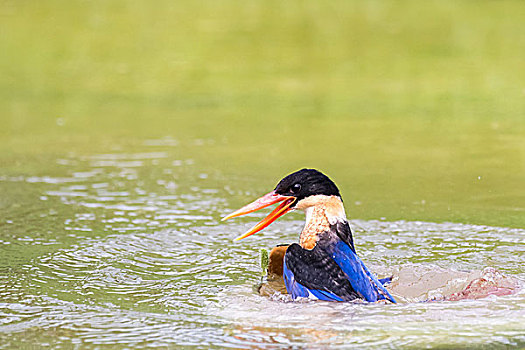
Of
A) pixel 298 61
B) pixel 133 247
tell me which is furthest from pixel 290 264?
pixel 298 61

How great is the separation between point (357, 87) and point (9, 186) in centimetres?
707

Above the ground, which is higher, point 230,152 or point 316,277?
point 230,152

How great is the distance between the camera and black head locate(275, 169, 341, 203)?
529 centimetres

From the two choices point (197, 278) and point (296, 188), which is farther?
point (197, 278)

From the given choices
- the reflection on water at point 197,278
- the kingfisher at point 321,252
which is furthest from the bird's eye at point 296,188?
the reflection on water at point 197,278

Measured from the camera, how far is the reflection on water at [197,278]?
15.8 feet

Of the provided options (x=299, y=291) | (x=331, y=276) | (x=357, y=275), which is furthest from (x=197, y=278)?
(x=357, y=275)

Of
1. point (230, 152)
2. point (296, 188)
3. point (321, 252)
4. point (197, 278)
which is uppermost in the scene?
point (230, 152)

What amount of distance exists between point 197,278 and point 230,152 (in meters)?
4.39

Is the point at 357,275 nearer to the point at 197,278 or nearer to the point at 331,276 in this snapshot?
the point at 331,276

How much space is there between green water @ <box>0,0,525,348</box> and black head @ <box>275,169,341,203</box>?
66cm

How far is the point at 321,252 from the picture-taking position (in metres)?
5.17

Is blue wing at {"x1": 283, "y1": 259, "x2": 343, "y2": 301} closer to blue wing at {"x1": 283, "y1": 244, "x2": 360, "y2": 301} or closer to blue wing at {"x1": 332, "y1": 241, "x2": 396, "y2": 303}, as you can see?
blue wing at {"x1": 283, "y1": 244, "x2": 360, "y2": 301}

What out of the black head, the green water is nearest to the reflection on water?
the green water
